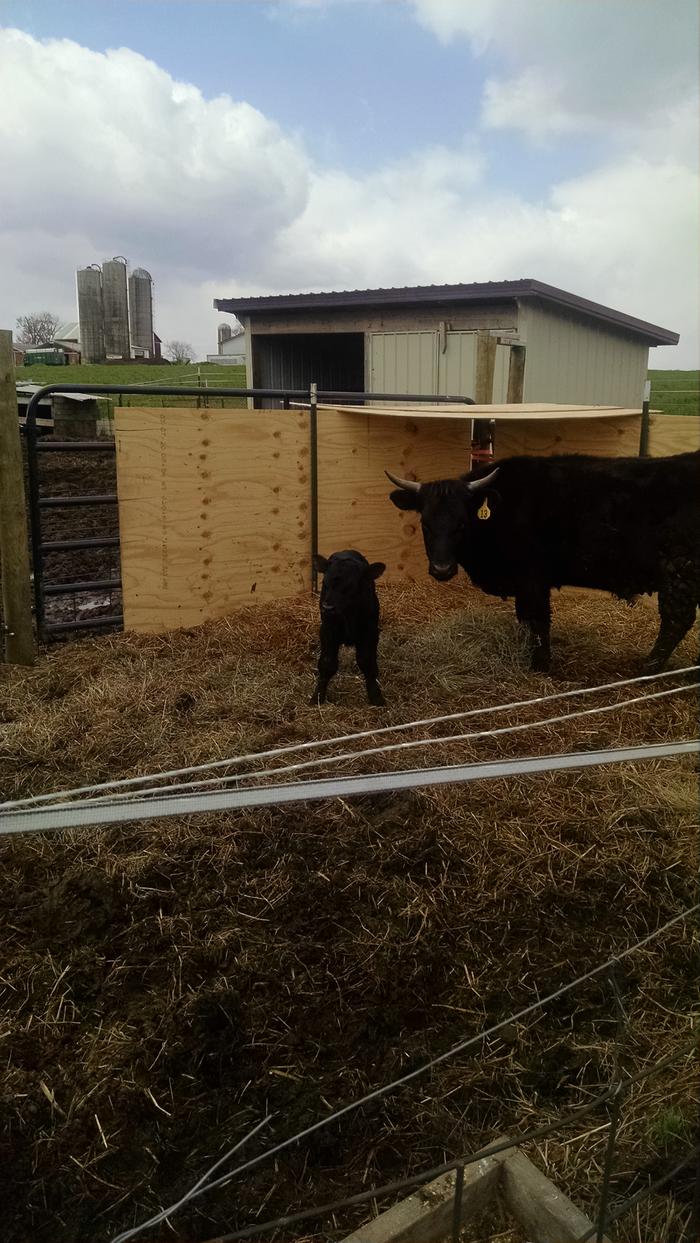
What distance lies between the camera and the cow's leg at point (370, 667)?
4.48m

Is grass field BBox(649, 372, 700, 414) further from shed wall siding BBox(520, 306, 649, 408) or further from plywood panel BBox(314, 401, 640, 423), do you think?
plywood panel BBox(314, 401, 640, 423)

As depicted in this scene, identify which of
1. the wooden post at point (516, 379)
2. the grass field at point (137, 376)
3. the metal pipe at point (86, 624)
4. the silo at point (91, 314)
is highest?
the silo at point (91, 314)

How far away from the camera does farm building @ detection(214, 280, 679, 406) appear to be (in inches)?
433

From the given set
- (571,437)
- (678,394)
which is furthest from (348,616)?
(678,394)

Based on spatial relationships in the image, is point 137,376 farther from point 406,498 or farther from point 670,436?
point 406,498

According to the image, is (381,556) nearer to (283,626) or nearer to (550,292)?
(283,626)

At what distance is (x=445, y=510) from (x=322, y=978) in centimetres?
330

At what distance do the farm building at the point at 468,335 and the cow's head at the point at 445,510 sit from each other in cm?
394

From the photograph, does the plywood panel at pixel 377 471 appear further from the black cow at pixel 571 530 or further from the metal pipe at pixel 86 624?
the metal pipe at pixel 86 624

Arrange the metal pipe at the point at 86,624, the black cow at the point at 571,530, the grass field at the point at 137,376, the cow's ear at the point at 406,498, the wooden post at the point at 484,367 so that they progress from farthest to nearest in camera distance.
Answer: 1. the grass field at the point at 137,376
2. the wooden post at the point at 484,367
3. the metal pipe at the point at 86,624
4. the cow's ear at the point at 406,498
5. the black cow at the point at 571,530

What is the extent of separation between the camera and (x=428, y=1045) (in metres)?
2.39

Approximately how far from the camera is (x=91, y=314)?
74.1 ft

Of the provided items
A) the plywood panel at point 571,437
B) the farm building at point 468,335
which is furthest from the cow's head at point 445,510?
the farm building at point 468,335

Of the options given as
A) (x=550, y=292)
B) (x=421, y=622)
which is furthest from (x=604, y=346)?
(x=421, y=622)
